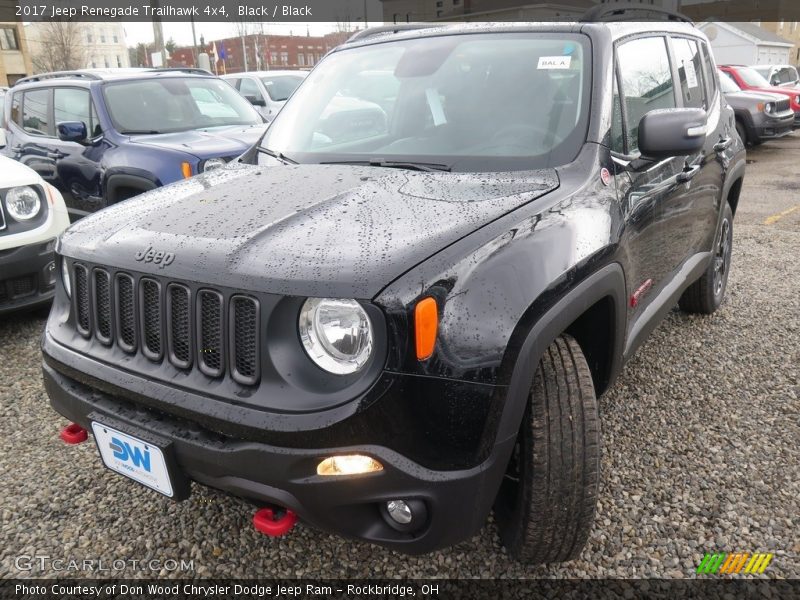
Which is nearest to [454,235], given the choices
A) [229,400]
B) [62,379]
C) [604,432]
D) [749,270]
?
[229,400]

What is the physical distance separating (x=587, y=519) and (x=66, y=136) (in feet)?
18.3

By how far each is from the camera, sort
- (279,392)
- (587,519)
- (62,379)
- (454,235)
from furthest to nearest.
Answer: (62,379) < (587,519) < (454,235) < (279,392)

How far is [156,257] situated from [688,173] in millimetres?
2476

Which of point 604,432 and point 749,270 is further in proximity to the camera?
point 749,270

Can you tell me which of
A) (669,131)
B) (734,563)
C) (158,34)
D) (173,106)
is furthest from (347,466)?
(158,34)

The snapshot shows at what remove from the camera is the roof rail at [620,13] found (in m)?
2.83

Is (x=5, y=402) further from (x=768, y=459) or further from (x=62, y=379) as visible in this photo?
(x=768, y=459)

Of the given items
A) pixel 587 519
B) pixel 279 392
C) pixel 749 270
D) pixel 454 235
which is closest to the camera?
pixel 279 392

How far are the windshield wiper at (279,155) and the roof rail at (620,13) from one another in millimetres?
1390

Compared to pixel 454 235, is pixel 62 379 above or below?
below

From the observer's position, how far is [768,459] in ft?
8.97

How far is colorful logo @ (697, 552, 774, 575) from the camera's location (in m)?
2.15

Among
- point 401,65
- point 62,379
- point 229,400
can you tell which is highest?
point 401,65

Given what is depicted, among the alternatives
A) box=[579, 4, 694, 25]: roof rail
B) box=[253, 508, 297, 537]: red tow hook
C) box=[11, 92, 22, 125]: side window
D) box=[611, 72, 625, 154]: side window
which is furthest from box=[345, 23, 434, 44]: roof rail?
box=[11, 92, 22, 125]: side window
